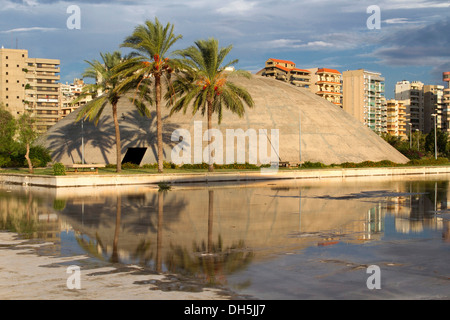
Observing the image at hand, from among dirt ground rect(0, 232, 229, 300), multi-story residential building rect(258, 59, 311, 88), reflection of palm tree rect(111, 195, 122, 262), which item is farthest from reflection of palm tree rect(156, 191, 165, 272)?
multi-story residential building rect(258, 59, 311, 88)

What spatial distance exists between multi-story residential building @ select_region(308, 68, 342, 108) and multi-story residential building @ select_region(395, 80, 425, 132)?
39.8 meters

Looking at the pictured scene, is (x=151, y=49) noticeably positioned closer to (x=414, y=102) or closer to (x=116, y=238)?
(x=116, y=238)

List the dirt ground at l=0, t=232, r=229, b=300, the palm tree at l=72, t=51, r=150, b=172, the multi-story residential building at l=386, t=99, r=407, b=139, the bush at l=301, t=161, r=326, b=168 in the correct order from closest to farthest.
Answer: the dirt ground at l=0, t=232, r=229, b=300
the palm tree at l=72, t=51, r=150, b=172
the bush at l=301, t=161, r=326, b=168
the multi-story residential building at l=386, t=99, r=407, b=139

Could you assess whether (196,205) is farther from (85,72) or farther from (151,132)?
(151,132)

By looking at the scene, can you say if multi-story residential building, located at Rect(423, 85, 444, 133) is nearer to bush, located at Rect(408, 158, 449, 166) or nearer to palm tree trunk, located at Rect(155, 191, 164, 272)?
bush, located at Rect(408, 158, 449, 166)

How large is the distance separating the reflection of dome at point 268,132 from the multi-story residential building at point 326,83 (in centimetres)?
7672

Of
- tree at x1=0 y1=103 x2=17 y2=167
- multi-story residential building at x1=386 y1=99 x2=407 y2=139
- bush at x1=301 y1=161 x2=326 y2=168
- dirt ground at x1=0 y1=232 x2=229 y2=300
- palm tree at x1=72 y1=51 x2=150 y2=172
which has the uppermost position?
multi-story residential building at x1=386 y1=99 x2=407 y2=139

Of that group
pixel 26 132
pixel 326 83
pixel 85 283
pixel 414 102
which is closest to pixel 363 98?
pixel 326 83

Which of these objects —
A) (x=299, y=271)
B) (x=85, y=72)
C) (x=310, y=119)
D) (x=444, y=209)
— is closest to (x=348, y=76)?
(x=310, y=119)

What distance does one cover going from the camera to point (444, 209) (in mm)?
17594

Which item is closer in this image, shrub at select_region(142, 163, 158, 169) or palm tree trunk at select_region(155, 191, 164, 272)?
palm tree trunk at select_region(155, 191, 164, 272)

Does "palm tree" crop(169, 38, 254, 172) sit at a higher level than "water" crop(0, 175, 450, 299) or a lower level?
higher

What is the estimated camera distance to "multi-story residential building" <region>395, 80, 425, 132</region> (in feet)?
534
